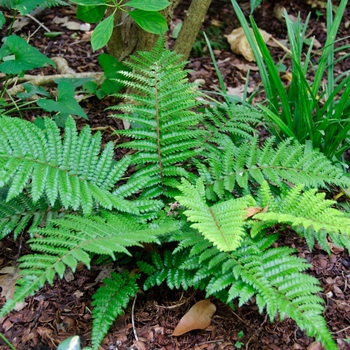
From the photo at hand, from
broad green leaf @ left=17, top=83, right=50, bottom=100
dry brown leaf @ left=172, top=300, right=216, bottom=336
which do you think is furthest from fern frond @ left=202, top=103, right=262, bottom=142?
broad green leaf @ left=17, top=83, right=50, bottom=100

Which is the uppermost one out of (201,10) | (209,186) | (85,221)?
(201,10)

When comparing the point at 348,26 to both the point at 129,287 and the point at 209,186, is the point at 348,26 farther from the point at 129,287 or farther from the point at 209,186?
the point at 129,287

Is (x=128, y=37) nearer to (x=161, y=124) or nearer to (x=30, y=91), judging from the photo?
(x=30, y=91)

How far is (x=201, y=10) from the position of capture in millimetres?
2881

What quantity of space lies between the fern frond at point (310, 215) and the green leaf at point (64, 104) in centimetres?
122

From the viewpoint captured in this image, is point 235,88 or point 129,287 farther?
point 235,88

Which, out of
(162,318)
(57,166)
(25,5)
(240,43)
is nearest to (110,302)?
(162,318)

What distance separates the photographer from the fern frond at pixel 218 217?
1690 millimetres

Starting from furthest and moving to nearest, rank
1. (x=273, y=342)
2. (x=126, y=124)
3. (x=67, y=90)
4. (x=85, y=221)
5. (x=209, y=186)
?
(x=126, y=124) < (x=67, y=90) < (x=209, y=186) < (x=273, y=342) < (x=85, y=221)

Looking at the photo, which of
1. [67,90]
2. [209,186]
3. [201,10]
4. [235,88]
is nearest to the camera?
[209,186]

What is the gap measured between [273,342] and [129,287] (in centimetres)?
71

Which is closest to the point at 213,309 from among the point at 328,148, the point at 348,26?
the point at 328,148

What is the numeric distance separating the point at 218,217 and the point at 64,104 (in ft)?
4.11

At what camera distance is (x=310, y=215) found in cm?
184
